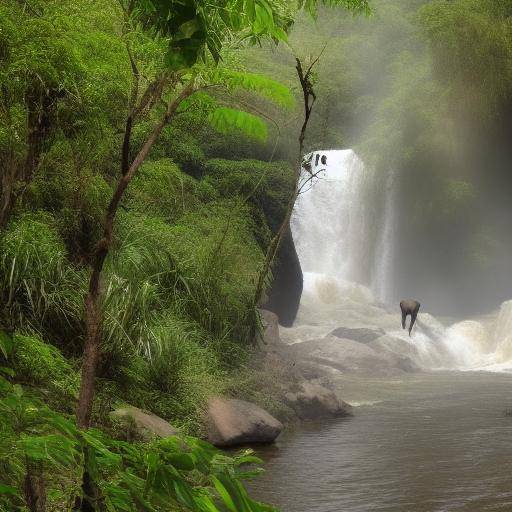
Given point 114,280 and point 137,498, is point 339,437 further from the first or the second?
point 137,498

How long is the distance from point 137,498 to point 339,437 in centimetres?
743

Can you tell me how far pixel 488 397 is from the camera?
38.7ft

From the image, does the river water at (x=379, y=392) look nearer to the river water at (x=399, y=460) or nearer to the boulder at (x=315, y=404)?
the river water at (x=399, y=460)

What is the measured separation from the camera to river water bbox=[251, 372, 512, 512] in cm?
588

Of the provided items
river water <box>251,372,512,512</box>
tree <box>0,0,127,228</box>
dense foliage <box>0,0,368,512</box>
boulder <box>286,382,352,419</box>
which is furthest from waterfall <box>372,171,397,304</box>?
tree <box>0,0,127,228</box>

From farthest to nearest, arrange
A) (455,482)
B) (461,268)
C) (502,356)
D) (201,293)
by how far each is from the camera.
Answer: (461,268), (502,356), (201,293), (455,482)

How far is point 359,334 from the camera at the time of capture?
18.7m

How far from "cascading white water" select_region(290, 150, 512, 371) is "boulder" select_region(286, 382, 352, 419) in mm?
7695

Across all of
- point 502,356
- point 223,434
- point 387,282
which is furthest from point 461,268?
point 223,434

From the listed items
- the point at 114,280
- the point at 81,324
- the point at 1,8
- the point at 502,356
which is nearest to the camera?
the point at 1,8

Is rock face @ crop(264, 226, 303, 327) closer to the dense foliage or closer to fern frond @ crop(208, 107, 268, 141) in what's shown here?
the dense foliage

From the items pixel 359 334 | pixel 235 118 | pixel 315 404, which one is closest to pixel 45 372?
pixel 235 118

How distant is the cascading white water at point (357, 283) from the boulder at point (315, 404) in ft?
25.2

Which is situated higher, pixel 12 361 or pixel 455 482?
pixel 12 361
